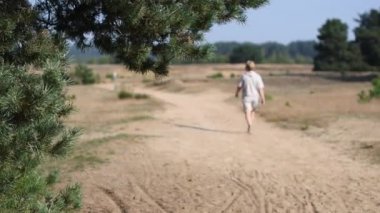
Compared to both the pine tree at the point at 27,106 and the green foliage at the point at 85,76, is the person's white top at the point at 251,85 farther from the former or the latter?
the green foliage at the point at 85,76

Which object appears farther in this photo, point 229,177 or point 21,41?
point 229,177

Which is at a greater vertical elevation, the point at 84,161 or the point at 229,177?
the point at 229,177

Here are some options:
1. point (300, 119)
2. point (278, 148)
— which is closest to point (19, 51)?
point (278, 148)

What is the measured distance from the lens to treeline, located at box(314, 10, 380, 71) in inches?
2800

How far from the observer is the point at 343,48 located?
7638cm

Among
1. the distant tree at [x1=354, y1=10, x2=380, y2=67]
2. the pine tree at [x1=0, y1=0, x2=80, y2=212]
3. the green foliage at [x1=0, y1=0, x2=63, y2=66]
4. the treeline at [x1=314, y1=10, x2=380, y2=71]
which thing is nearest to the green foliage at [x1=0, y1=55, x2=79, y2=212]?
the pine tree at [x1=0, y1=0, x2=80, y2=212]

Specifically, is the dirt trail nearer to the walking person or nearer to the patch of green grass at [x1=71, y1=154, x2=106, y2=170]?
the patch of green grass at [x1=71, y1=154, x2=106, y2=170]

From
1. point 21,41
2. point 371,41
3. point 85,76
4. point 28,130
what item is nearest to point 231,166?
point 21,41

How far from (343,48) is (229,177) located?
6987cm

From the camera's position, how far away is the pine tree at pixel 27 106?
14.0 ft

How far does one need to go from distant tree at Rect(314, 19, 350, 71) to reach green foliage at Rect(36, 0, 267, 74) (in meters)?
72.7

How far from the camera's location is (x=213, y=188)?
8.41 metres

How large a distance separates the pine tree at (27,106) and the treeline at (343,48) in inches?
2617

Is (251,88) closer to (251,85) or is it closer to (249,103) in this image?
(251,85)
